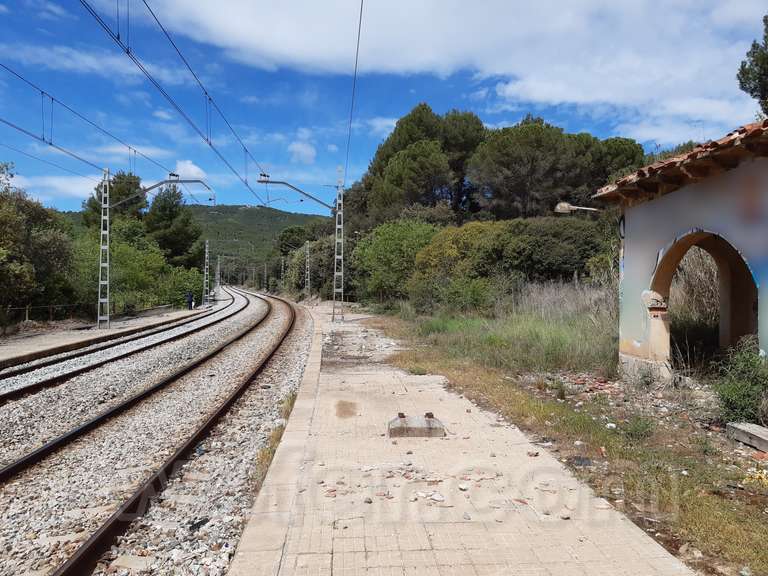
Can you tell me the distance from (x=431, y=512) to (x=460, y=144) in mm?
50450

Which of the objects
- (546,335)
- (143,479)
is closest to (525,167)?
(546,335)

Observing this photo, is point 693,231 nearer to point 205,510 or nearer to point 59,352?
point 205,510

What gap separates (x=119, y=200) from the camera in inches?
2144

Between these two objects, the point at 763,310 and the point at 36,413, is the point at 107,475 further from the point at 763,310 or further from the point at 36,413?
the point at 763,310

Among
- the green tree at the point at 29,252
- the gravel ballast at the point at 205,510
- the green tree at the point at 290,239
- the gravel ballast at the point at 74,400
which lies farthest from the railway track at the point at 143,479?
the green tree at the point at 290,239

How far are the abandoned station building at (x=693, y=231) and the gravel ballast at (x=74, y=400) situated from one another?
9.16 m

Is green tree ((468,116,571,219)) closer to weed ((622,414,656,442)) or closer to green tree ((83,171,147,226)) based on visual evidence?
green tree ((83,171,147,226))

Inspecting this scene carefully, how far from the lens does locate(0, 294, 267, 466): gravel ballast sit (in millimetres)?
7738

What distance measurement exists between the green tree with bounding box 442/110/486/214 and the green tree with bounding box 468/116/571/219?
7.91 meters

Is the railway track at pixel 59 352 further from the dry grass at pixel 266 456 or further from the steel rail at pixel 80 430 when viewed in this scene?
the dry grass at pixel 266 456

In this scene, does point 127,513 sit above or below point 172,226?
below

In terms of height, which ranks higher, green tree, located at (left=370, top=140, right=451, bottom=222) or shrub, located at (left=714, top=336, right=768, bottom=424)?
green tree, located at (left=370, top=140, right=451, bottom=222)

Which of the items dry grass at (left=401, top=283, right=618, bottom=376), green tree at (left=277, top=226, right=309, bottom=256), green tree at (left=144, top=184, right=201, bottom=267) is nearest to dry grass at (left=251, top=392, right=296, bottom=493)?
dry grass at (left=401, top=283, right=618, bottom=376)

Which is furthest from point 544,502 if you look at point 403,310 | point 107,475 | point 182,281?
point 182,281
